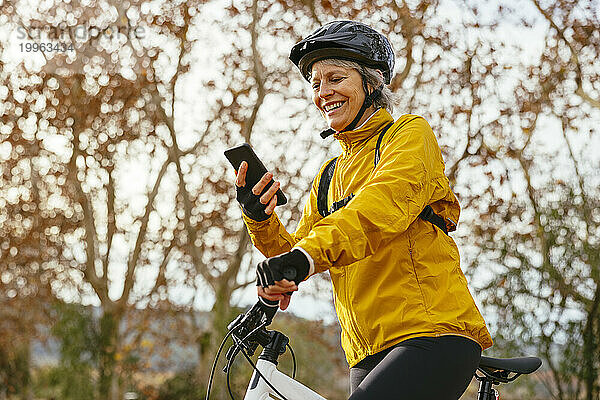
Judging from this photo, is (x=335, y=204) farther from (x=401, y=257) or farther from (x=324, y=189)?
(x=401, y=257)

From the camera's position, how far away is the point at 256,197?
7.39 feet

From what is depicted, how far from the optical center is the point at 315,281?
971 cm

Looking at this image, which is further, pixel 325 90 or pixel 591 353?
pixel 591 353

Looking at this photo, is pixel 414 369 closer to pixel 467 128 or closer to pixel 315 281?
pixel 467 128

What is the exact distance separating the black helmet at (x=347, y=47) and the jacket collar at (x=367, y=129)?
0.51 feet

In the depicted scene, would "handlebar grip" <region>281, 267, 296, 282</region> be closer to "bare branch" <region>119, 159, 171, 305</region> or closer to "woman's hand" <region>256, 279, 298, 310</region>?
"woman's hand" <region>256, 279, 298, 310</region>

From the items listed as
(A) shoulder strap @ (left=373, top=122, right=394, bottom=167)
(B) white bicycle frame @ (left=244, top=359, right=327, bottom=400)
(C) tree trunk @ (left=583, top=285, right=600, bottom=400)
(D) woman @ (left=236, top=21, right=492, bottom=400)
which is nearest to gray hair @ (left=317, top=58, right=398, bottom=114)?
(D) woman @ (left=236, top=21, right=492, bottom=400)

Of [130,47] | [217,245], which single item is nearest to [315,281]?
[217,245]

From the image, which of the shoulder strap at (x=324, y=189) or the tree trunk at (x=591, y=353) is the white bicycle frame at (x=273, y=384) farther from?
the tree trunk at (x=591, y=353)

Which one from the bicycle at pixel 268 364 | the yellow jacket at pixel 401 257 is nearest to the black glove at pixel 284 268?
the yellow jacket at pixel 401 257

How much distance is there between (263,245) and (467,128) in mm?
5758

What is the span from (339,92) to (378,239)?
2.14ft

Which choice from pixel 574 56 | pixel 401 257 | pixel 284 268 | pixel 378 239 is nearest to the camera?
pixel 284 268

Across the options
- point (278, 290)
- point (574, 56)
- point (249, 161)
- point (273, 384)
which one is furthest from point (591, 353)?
point (278, 290)
